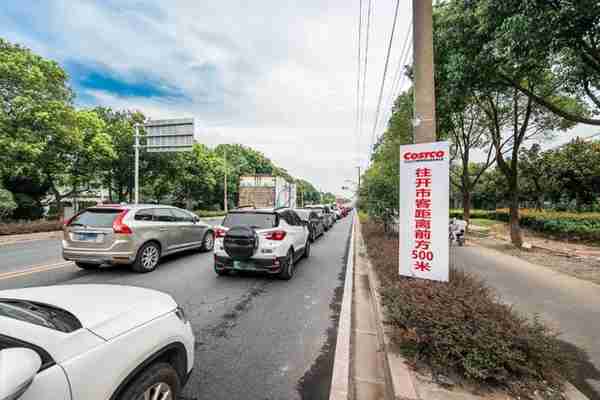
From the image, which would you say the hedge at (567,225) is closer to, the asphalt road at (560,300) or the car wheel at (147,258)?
the asphalt road at (560,300)

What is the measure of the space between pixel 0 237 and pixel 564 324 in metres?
18.8

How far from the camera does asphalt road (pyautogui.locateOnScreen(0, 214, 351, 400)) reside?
2.43 metres

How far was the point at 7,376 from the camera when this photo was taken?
37.8 inches

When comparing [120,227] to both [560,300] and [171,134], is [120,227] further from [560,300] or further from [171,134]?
[171,134]

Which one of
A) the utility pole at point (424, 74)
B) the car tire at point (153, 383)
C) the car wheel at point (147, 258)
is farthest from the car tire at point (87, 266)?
the utility pole at point (424, 74)

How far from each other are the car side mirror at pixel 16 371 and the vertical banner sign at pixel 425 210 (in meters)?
3.56

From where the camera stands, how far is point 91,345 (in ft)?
4.37

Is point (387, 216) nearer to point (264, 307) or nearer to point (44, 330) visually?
point (264, 307)

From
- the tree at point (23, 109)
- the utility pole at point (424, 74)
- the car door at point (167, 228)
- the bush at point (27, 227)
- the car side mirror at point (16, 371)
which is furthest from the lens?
the tree at point (23, 109)

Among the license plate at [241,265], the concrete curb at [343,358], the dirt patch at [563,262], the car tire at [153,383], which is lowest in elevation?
the dirt patch at [563,262]

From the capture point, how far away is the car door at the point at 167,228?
6441 millimetres

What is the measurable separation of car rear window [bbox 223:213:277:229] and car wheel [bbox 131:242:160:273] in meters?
2.00

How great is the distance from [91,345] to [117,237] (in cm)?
499

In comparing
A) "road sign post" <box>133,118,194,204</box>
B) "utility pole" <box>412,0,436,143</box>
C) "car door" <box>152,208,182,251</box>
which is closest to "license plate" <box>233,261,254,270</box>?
"car door" <box>152,208,182,251</box>
